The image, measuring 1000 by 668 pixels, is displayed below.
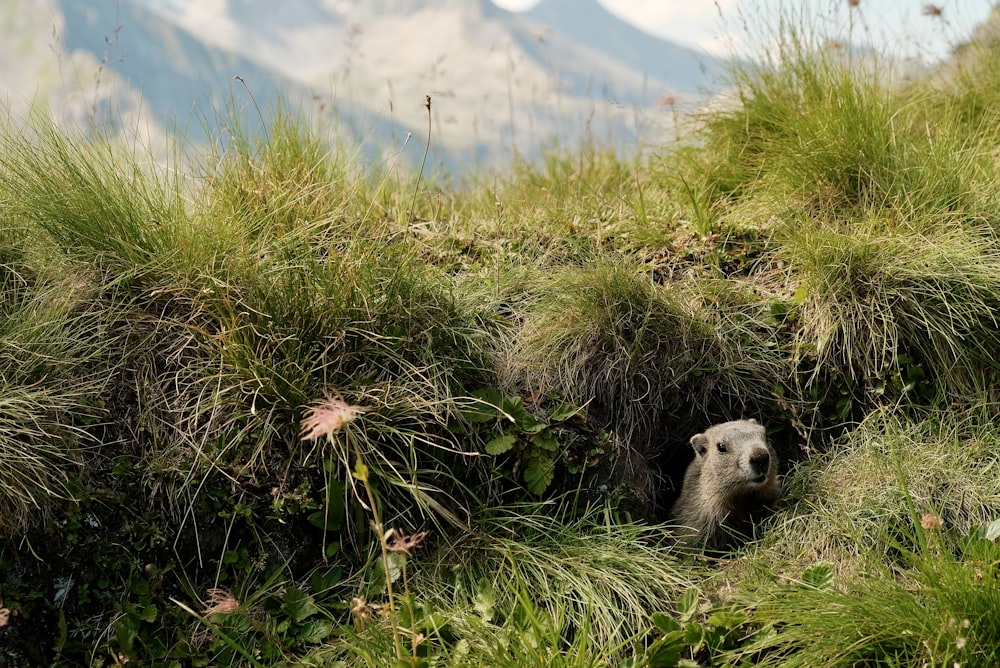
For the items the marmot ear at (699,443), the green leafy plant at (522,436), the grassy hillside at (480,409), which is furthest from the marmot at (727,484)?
the green leafy plant at (522,436)

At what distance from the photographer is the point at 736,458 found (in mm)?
4133

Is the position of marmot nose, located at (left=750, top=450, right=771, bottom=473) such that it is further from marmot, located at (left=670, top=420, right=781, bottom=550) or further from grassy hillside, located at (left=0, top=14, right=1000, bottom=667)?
grassy hillside, located at (left=0, top=14, right=1000, bottom=667)

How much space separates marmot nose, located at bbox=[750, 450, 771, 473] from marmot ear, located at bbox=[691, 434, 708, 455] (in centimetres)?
38

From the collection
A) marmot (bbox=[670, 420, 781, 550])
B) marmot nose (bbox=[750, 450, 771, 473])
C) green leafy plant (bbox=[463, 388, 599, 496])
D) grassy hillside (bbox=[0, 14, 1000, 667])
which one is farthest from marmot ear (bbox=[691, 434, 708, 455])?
green leafy plant (bbox=[463, 388, 599, 496])

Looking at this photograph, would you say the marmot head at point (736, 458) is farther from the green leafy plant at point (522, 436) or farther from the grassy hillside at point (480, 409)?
the green leafy plant at point (522, 436)

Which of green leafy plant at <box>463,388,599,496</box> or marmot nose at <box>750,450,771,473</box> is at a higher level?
marmot nose at <box>750,450,771,473</box>

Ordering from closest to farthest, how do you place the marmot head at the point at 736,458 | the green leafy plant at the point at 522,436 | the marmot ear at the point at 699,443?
the green leafy plant at the point at 522,436, the marmot head at the point at 736,458, the marmot ear at the point at 699,443

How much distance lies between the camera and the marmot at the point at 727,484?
4109mm

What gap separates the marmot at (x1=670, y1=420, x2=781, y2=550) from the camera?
162 inches

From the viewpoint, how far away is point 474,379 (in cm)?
416

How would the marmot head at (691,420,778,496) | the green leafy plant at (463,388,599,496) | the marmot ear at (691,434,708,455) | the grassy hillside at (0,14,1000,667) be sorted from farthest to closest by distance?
the marmot ear at (691,434,708,455) → the marmot head at (691,420,778,496) → the green leafy plant at (463,388,599,496) → the grassy hillside at (0,14,1000,667)

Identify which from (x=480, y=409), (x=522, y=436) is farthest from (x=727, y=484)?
(x=480, y=409)

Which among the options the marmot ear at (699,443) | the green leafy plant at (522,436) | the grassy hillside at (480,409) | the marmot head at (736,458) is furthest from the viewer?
the marmot ear at (699,443)

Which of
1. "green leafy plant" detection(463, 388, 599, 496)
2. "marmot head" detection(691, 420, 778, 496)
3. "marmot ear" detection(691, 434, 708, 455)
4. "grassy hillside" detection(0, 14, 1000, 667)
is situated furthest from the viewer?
"marmot ear" detection(691, 434, 708, 455)
